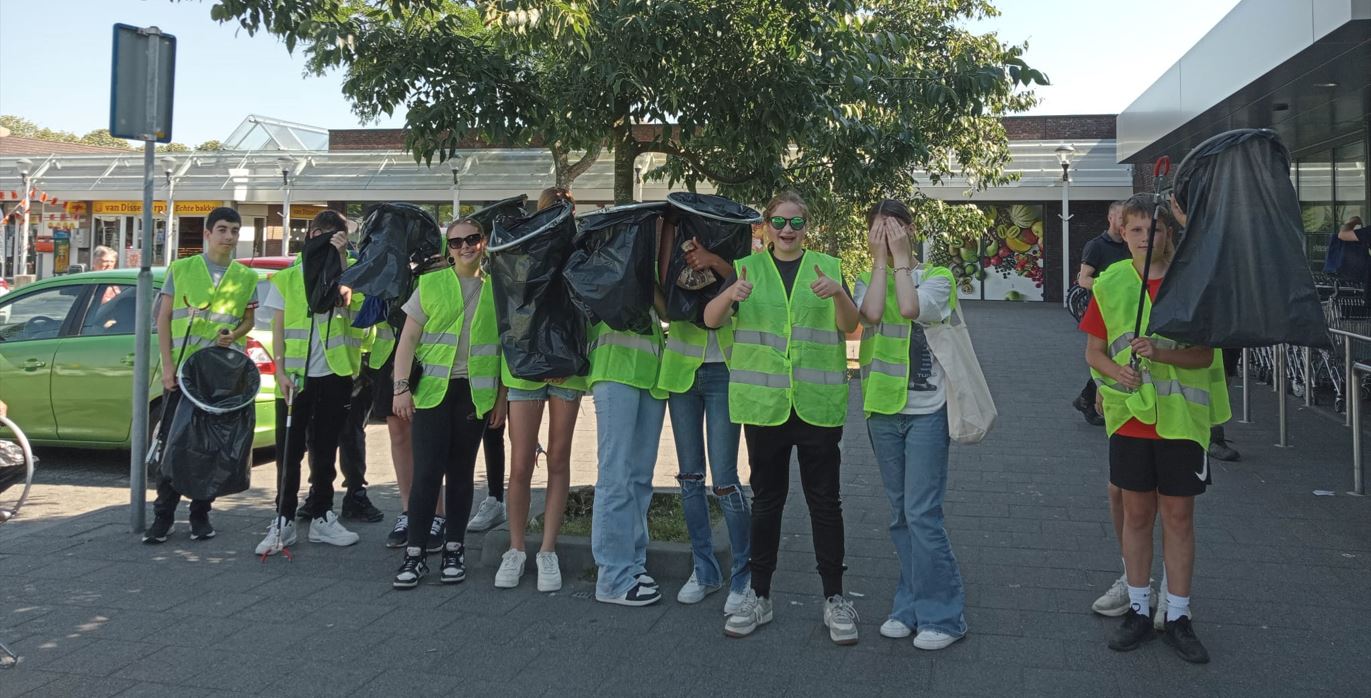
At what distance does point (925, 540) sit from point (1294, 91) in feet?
25.8

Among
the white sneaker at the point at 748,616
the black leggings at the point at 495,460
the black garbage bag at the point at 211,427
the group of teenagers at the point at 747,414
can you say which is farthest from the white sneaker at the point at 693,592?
the black garbage bag at the point at 211,427

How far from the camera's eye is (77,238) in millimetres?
36031

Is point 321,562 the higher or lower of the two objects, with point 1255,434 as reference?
lower

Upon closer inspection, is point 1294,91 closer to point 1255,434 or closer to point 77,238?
point 1255,434

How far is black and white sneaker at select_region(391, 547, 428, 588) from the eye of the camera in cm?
507

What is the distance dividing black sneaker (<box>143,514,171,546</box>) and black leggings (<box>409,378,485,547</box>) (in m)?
1.79

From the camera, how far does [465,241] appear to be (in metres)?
5.30

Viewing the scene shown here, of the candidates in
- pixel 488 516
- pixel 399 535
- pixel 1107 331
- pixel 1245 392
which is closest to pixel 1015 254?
pixel 1245 392

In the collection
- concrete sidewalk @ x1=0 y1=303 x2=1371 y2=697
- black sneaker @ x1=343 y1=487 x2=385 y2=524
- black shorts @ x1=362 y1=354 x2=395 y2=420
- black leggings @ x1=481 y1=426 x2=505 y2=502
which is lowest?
concrete sidewalk @ x1=0 y1=303 x2=1371 y2=697

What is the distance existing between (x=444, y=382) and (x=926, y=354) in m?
2.39

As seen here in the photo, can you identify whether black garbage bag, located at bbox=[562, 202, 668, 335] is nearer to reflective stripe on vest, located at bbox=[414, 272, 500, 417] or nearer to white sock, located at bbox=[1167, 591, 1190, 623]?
reflective stripe on vest, located at bbox=[414, 272, 500, 417]

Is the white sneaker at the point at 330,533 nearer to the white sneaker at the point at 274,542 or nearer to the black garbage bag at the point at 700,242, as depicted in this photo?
the white sneaker at the point at 274,542

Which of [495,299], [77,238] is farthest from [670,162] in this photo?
[77,238]

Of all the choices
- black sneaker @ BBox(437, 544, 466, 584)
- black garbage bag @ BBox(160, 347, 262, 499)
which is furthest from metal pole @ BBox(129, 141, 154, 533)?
black sneaker @ BBox(437, 544, 466, 584)
